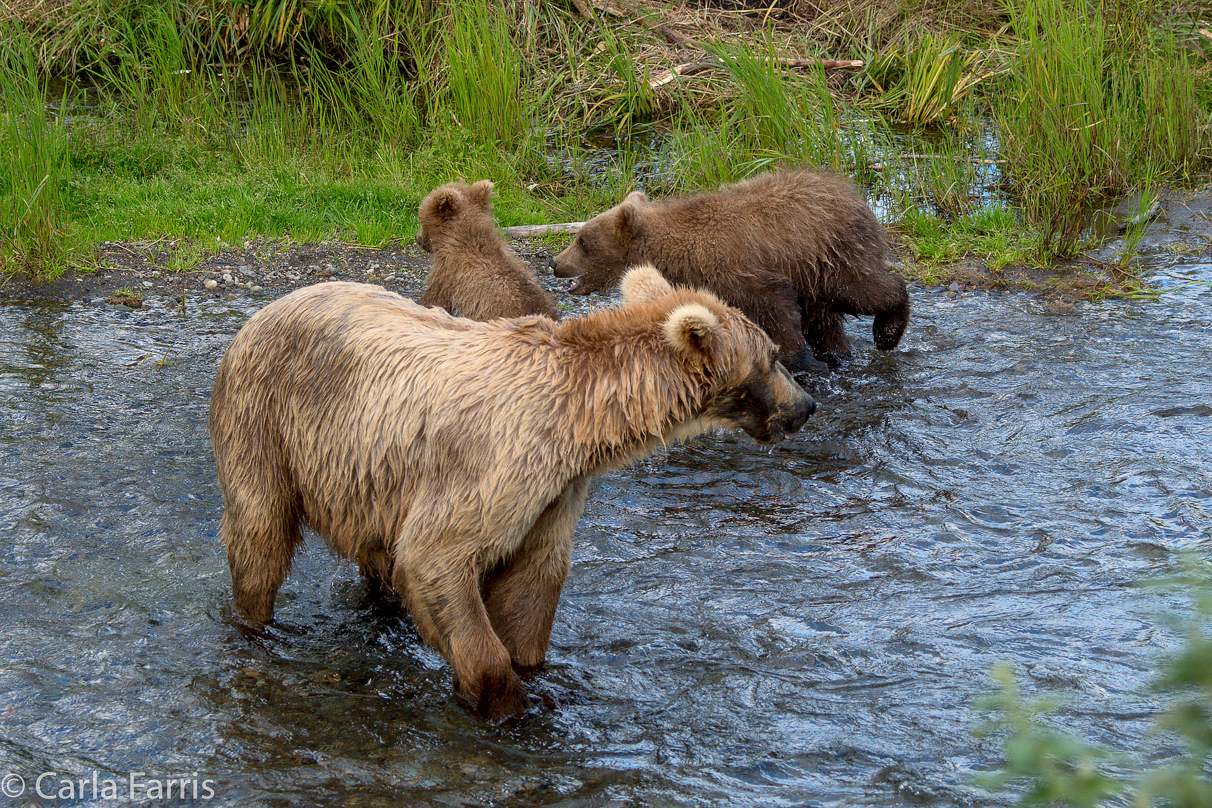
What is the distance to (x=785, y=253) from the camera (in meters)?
7.16

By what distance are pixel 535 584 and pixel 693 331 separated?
1135 millimetres

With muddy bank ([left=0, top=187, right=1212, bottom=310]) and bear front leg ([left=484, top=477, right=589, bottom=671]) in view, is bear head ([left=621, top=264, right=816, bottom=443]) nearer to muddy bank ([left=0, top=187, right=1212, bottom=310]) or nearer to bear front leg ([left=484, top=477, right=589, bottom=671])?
bear front leg ([left=484, top=477, right=589, bottom=671])

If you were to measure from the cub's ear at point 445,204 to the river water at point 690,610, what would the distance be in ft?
5.86

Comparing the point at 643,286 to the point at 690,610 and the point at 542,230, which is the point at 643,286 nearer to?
the point at 690,610

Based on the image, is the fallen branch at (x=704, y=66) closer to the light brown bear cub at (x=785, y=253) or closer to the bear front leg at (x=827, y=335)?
the light brown bear cub at (x=785, y=253)

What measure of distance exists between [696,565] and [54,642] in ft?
8.95

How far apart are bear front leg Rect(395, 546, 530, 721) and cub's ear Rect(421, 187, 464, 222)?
3727mm

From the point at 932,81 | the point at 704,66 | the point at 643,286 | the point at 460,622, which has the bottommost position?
the point at 460,622

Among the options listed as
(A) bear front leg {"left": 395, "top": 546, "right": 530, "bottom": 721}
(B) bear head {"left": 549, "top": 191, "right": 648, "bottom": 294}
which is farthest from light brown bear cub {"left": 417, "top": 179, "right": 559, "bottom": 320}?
(A) bear front leg {"left": 395, "top": 546, "right": 530, "bottom": 721}

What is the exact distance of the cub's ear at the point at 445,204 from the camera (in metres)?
7.04

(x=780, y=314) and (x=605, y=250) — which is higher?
(x=605, y=250)

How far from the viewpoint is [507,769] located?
147 inches

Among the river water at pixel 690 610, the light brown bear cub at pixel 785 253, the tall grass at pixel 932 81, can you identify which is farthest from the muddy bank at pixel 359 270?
the tall grass at pixel 932 81

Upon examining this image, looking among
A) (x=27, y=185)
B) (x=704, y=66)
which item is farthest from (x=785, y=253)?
(x=704, y=66)
